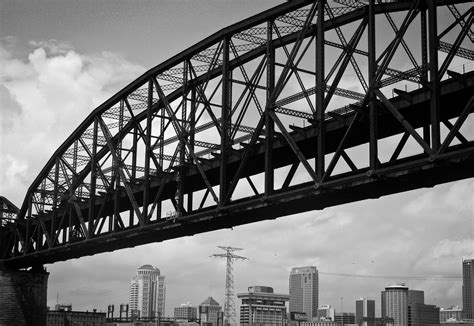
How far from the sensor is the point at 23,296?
9338 centimetres

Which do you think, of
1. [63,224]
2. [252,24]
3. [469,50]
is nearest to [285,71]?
[252,24]

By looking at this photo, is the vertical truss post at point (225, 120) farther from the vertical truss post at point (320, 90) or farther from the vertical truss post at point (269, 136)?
the vertical truss post at point (320, 90)

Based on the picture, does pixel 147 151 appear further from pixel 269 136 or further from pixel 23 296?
pixel 23 296

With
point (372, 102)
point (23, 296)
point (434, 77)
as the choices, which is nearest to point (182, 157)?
point (372, 102)

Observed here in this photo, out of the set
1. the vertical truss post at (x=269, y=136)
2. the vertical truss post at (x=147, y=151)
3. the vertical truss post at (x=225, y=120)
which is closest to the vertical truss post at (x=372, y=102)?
the vertical truss post at (x=269, y=136)

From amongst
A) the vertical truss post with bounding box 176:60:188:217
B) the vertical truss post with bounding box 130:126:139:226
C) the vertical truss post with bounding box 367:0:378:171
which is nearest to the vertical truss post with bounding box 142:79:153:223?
the vertical truss post with bounding box 176:60:188:217

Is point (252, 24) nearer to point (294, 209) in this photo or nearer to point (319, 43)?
point (319, 43)

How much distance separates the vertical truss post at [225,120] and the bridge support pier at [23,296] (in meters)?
49.3

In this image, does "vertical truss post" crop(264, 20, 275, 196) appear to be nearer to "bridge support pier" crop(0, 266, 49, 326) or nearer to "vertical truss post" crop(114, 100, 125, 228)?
"vertical truss post" crop(114, 100, 125, 228)

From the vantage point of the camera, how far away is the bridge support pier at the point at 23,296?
9119cm

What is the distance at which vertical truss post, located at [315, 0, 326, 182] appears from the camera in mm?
41125

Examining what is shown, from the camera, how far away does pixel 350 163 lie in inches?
1705

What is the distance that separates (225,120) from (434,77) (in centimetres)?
1691

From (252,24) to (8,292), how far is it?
181 feet
